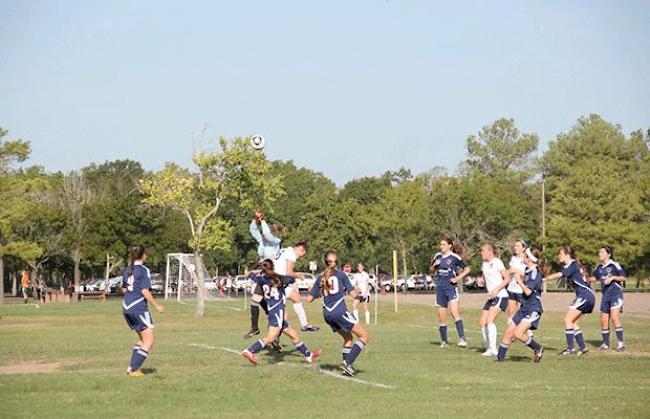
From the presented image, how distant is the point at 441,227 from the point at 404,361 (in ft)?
234

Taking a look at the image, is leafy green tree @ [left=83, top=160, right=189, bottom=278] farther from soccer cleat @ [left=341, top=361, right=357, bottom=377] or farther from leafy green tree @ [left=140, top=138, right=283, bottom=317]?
soccer cleat @ [left=341, top=361, right=357, bottom=377]

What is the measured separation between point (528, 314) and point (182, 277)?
57346mm

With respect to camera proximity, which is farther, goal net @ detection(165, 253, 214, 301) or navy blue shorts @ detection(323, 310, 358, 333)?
goal net @ detection(165, 253, 214, 301)

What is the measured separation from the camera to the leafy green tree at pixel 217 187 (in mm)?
47719

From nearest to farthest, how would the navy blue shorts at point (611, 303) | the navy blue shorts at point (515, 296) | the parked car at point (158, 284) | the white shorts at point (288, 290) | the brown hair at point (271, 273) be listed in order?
the brown hair at point (271, 273) < the white shorts at point (288, 290) < the navy blue shorts at point (515, 296) < the navy blue shorts at point (611, 303) < the parked car at point (158, 284)

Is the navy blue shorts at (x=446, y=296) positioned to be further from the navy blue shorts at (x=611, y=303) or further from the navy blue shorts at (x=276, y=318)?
the navy blue shorts at (x=276, y=318)

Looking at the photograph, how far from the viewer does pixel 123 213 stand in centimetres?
8888

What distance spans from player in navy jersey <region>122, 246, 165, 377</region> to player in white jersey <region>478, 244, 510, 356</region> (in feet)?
23.1

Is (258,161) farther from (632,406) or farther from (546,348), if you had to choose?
(632,406)

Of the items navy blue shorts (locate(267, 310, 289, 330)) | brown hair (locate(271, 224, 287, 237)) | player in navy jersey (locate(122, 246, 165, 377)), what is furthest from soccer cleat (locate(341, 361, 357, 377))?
brown hair (locate(271, 224, 287, 237))

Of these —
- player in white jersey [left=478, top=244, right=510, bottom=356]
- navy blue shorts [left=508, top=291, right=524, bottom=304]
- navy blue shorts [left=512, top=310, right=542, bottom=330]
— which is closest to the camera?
navy blue shorts [left=512, top=310, right=542, bottom=330]

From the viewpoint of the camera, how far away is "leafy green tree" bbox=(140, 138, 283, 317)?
47719mm

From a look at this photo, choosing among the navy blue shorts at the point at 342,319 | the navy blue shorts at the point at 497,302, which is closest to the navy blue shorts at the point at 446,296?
the navy blue shorts at the point at 497,302

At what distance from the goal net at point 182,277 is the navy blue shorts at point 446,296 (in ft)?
143
